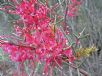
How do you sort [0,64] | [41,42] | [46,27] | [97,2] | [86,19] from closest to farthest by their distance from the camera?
1. [41,42]
2. [46,27]
3. [0,64]
4. [86,19]
5. [97,2]

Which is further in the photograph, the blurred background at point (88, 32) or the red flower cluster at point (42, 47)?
the blurred background at point (88, 32)

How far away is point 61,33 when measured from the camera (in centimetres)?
207

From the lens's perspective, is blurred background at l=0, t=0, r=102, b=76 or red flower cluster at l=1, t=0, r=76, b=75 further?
blurred background at l=0, t=0, r=102, b=76

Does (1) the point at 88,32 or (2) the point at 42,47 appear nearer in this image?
(2) the point at 42,47

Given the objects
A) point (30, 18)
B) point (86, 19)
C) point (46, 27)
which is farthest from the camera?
point (86, 19)

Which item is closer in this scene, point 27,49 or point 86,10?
point 27,49

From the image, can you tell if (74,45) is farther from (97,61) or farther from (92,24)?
(92,24)

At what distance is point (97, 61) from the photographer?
178 inches

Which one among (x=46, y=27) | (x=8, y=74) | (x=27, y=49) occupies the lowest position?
(x=8, y=74)

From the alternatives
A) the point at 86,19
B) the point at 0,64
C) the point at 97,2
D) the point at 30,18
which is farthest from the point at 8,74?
the point at 30,18

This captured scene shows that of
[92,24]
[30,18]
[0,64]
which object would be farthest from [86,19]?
[30,18]

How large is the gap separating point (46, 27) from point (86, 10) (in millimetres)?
3433

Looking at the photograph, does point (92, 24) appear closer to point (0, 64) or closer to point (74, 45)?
point (0, 64)

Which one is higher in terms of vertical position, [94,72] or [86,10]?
[86,10]
